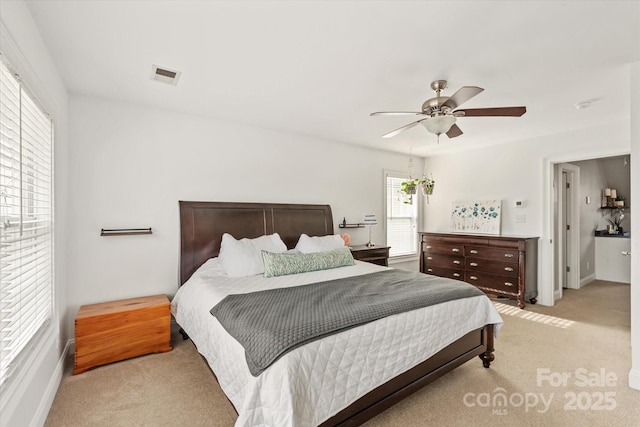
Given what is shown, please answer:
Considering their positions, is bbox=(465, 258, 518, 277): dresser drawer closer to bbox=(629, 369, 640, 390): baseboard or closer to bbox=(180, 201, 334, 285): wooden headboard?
bbox=(629, 369, 640, 390): baseboard

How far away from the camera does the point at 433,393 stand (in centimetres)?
227

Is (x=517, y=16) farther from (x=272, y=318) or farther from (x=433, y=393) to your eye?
(x=433, y=393)

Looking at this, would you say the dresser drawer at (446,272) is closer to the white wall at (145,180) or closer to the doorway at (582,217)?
the doorway at (582,217)

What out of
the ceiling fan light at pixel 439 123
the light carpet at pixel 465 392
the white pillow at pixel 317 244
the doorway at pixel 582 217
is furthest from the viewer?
the doorway at pixel 582 217

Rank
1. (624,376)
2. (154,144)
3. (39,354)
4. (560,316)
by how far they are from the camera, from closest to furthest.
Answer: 1. (39,354)
2. (624,376)
3. (154,144)
4. (560,316)

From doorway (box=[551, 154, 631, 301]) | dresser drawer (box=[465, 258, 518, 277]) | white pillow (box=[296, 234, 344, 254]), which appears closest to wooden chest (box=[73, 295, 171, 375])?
white pillow (box=[296, 234, 344, 254])

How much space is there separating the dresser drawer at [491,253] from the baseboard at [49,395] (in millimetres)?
5004

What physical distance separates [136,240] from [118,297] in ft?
1.92

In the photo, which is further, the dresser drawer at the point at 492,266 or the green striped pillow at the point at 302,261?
the dresser drawer at the point at 492,266

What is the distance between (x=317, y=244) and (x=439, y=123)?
196cm

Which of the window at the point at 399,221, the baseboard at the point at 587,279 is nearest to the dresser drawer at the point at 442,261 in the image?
the window at the point at 399,221

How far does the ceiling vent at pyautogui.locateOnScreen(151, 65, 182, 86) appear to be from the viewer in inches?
95.5

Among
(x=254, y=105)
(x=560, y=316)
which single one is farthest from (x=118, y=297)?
(x=560, y=316)

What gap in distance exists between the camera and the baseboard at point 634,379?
7.57ft
